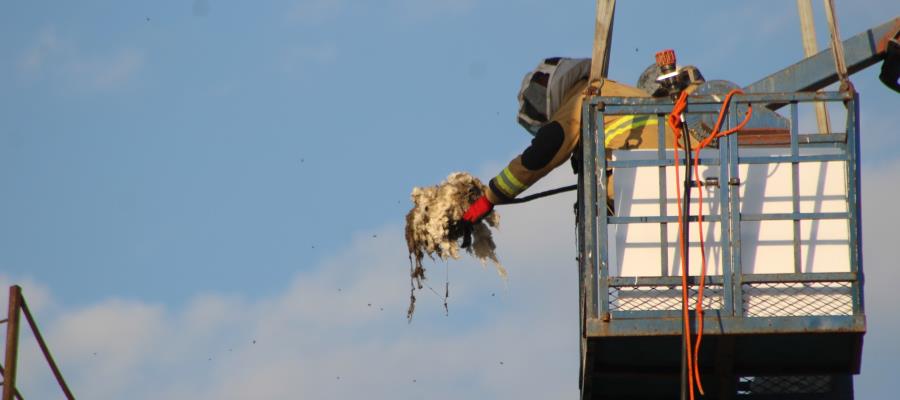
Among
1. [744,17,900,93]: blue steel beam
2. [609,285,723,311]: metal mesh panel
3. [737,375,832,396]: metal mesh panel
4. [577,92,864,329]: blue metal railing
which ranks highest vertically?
[744,17,900,93]: blue steel beam

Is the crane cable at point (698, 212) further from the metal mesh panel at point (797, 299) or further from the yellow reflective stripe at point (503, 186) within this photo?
the yellow reflective stripe at point (503, 186)

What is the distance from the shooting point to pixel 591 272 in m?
12.1

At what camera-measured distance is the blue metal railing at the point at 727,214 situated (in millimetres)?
12055

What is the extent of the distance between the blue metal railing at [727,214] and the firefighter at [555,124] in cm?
44

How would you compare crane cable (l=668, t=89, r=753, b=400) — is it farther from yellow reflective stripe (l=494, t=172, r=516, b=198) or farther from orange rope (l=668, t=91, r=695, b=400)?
yellow reflective stripe (l=494, t=172, r=516, b=198)

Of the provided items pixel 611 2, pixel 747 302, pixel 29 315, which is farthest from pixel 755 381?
pixel 29 315

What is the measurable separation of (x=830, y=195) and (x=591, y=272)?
6.85 feet

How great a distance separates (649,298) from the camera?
12211mm

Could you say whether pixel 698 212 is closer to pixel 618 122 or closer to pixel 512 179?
pixel 618 122

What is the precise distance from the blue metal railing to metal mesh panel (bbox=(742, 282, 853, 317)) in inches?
0.5

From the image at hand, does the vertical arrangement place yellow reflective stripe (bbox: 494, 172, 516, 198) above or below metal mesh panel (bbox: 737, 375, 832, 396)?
above

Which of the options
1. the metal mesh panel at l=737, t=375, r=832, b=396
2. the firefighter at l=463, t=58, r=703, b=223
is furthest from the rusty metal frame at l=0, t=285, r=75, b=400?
the metal mesh panel at l=737, t=375, r=832, b=396

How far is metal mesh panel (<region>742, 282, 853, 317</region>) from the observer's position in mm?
12078

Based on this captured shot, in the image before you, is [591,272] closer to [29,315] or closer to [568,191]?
[568,191]
